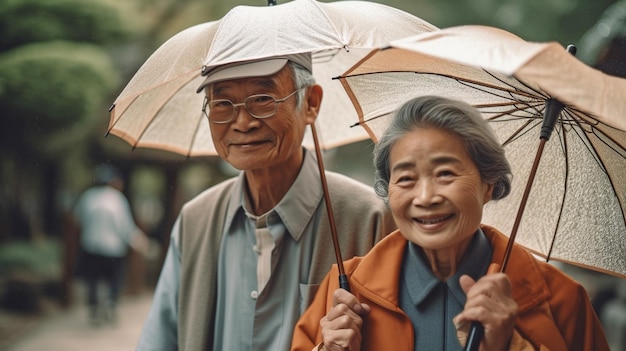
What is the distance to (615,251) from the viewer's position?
2.55 metres

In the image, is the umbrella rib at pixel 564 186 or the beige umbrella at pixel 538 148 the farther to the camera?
the umbrella rib at pixel 564 186

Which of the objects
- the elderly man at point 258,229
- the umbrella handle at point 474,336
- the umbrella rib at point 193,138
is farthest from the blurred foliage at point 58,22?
the umbrella handle at point 474,336

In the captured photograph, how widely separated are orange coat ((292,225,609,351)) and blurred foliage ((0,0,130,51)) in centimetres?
513

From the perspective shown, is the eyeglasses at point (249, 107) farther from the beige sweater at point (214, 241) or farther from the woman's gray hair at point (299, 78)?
the beige sweater at point (214, 241)

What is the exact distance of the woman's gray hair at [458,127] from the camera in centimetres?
225

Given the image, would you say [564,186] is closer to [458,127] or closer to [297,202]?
[458,127]

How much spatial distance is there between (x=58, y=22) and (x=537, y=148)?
6064 millimetres

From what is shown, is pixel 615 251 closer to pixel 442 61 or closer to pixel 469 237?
pixel 469 237

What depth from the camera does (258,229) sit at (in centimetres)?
296

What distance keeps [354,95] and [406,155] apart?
1.62ft

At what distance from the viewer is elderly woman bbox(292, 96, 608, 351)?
219 centimetres

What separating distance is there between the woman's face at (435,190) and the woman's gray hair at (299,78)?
0.66m

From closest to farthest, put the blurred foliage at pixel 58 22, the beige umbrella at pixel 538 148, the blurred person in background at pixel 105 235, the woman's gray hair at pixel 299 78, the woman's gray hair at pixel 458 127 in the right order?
1. the woman's gray hair at pixel 458 127
2. the beige umbrella at pixel 538 148
3. the woman's gray hair at pixel 299 78
4. the blurred foliage at pixel 58 22
5. the blurred person in background at pixel 105 235

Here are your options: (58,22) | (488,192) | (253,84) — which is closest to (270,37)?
(253,84)
